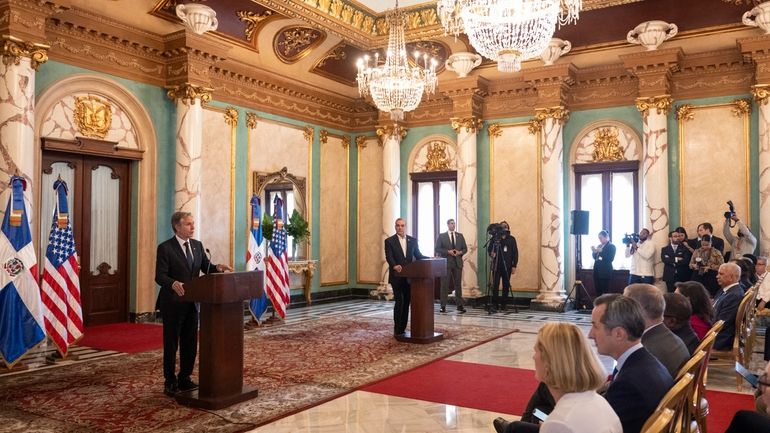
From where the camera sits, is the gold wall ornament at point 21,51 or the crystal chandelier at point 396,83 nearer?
the gold wall ornament at point 21,51

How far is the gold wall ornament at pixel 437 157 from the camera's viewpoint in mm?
12516

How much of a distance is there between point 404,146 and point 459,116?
1649 millimetres

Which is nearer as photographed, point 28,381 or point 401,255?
point 28,381

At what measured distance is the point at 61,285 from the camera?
255 inches

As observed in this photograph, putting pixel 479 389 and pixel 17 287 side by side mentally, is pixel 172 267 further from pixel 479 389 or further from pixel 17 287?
pixel 479 389

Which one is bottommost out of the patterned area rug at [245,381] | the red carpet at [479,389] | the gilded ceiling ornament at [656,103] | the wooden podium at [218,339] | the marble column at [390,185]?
the red carpet at [479,389]

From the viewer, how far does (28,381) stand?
18.3ft

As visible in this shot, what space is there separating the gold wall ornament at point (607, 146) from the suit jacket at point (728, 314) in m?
6.09

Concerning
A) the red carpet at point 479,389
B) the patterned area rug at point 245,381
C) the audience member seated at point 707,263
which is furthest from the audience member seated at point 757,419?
the audience member seated at point 707,263

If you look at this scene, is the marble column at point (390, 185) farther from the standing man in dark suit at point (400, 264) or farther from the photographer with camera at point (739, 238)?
the photographer with camera at point (739, 238)

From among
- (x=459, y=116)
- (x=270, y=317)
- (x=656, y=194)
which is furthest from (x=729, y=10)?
(x=270, y=317)

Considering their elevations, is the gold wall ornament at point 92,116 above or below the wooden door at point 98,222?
above

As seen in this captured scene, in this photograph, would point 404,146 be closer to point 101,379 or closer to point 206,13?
point 206,13

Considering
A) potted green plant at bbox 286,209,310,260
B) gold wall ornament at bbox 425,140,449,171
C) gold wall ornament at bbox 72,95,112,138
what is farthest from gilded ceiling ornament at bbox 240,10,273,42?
gold wall ornament at bbox 425,140,449,171
